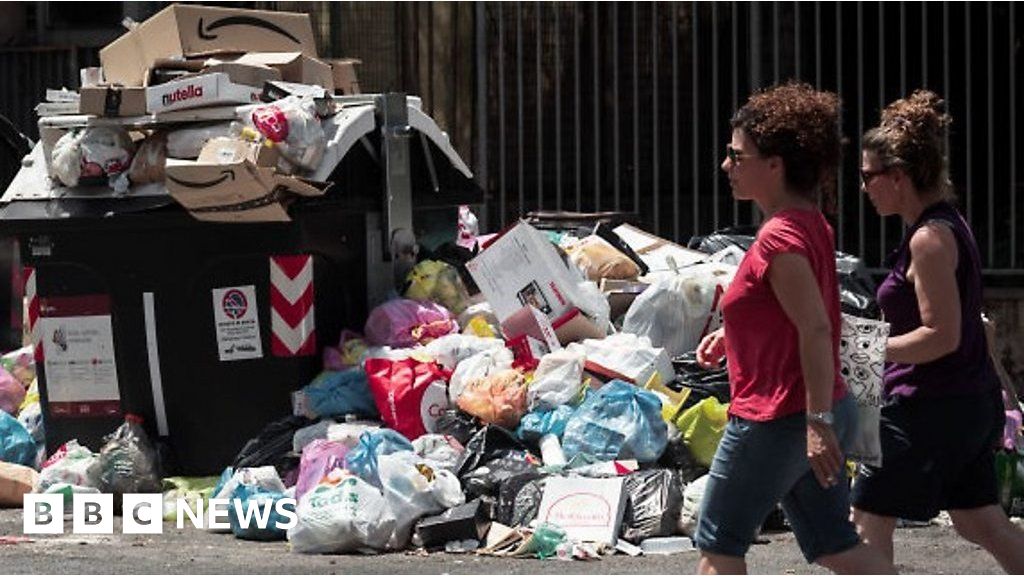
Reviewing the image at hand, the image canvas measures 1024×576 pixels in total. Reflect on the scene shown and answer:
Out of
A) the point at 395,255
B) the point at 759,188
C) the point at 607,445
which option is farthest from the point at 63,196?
the point at 759,188

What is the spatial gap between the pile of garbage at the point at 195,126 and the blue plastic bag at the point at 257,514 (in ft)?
3.76

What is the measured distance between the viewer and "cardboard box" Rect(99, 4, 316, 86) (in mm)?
8719

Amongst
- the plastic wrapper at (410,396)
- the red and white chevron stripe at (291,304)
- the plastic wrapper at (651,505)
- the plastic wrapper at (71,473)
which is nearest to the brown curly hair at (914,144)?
the plastic wrapper at (651,505)

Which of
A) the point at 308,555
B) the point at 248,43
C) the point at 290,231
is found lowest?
the point at 308,555

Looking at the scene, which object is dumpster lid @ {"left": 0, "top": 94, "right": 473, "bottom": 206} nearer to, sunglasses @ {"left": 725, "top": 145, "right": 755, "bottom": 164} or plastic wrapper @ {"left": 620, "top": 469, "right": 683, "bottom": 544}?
plastic wrapper @ {"left": 620, "top": 469, "right": 683, "bottom": 544}

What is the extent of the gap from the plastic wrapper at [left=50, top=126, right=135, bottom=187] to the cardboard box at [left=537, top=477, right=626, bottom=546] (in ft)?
7.91

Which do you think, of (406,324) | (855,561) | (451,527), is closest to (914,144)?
(855,561)

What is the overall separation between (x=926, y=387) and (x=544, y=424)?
2735 millimetres

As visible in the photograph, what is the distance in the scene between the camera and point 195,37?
29.0 ft

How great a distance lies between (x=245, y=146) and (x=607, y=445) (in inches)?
72.6

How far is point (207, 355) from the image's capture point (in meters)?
8.19

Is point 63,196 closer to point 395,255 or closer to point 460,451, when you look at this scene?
point 395,255

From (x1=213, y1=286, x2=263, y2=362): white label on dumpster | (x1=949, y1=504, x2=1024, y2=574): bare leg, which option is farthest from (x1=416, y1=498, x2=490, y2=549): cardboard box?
(x1=949, y1=504, x2=1024, y2=574): bare leg

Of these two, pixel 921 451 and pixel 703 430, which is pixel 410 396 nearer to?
pixel 703 430
